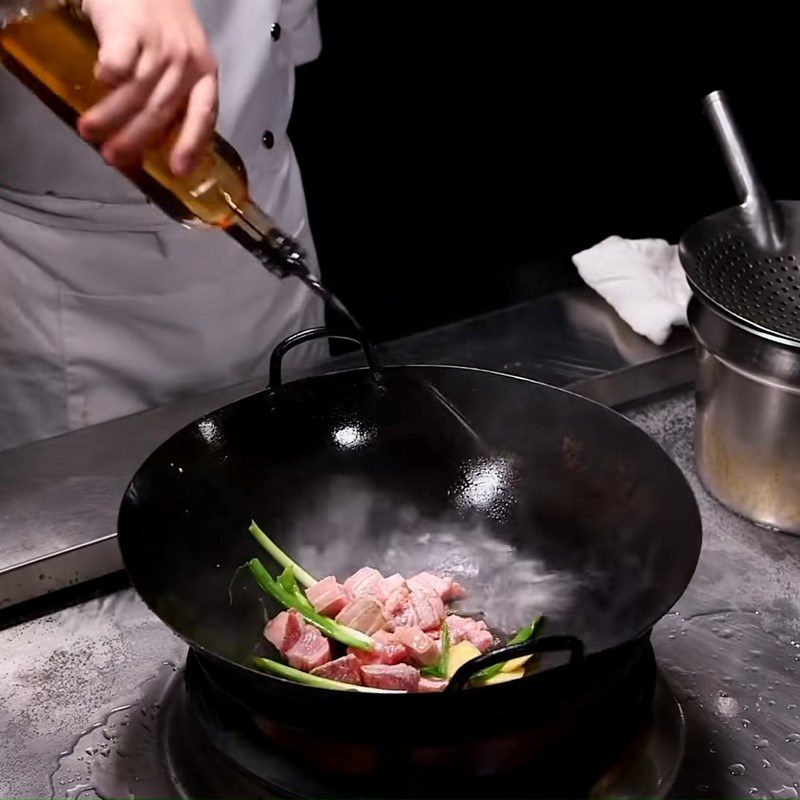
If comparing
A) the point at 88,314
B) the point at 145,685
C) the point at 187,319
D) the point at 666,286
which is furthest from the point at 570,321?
the point at 145,685

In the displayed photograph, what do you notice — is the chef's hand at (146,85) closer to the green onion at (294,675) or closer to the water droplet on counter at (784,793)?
the green onion at (294,675)

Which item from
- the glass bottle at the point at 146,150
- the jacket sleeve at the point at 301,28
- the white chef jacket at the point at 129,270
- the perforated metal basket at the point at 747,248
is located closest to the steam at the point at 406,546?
the glass bottle at the point at 146,150

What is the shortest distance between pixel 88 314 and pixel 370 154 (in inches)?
38.1

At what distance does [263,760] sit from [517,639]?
303 mm

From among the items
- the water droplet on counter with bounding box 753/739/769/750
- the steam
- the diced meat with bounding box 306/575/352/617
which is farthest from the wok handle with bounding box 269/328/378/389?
the water droplet on counter with bounding box 753/739/769/750

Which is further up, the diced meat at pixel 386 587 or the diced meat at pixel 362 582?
the diced meat at pixel 362 582

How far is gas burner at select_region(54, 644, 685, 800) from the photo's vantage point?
40.3 inches

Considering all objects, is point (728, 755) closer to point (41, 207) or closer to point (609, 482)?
point (609, 482)

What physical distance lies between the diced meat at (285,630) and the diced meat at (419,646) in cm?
10

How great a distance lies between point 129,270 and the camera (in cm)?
174

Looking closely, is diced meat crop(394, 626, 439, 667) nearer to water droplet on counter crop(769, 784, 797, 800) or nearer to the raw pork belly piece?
the raw pork belly piece

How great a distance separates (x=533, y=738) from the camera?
100 centimetres

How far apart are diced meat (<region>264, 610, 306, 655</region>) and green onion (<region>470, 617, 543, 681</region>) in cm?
19

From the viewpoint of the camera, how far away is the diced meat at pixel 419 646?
44.9 inches
